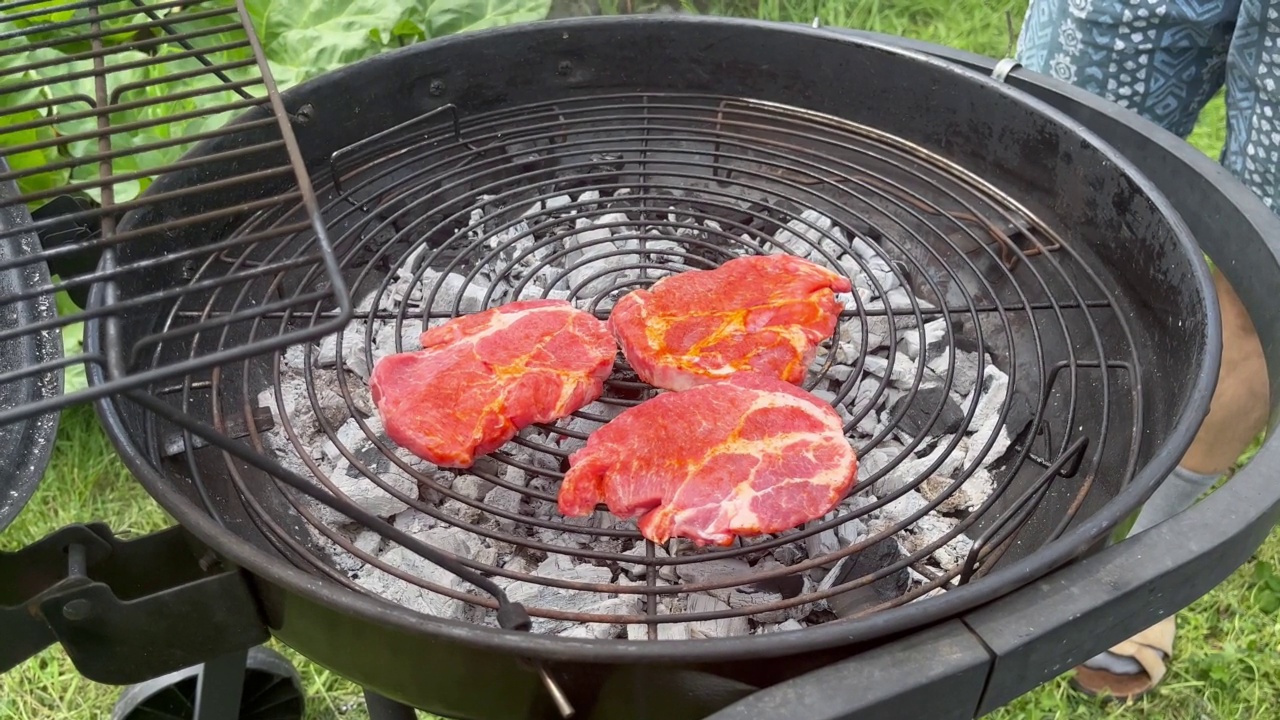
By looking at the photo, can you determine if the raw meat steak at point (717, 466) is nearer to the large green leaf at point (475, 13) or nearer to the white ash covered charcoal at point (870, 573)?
the white ash covered charcoal at point (870, 573)

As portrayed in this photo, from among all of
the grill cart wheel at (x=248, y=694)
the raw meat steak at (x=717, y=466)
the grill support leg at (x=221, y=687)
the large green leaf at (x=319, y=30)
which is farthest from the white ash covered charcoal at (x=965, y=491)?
the large green leaf at (x=319, y=30)

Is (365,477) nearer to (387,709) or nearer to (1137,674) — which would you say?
(387,709)

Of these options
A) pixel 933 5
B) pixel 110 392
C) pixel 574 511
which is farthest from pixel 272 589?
pixel 933 5

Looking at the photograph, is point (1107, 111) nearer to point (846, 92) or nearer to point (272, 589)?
point (846, 92)

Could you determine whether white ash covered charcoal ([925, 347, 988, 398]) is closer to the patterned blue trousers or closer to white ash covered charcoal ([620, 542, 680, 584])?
white ash covered charcoal ([620, 542, 680, 584])

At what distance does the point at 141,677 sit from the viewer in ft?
5.20

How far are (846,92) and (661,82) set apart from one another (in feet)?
1.87

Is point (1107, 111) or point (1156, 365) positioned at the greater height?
point (1107, 111)

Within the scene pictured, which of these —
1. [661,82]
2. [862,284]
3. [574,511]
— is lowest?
[574,511]

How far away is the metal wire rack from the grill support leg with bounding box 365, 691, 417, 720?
2.68ft

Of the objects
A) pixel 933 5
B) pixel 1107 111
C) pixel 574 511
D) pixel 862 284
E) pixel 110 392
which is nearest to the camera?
pixel 110 392

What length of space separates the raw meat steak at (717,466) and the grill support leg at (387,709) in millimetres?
559

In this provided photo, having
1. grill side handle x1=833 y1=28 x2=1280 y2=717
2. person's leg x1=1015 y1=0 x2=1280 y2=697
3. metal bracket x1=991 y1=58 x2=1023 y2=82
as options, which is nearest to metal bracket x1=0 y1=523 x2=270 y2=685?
grill side handle x1=833 y1=28 x2=1280 y2=717

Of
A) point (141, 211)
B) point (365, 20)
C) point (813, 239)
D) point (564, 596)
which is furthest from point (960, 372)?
point (365, 20)
